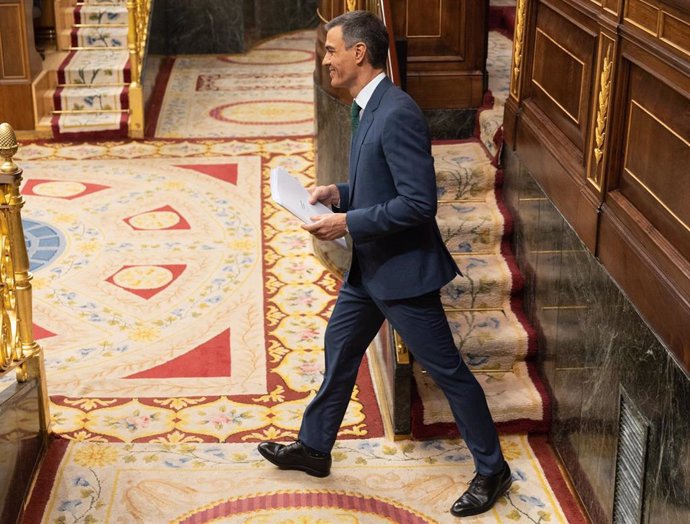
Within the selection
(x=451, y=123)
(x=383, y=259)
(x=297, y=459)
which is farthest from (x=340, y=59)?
(x=451, y=123)

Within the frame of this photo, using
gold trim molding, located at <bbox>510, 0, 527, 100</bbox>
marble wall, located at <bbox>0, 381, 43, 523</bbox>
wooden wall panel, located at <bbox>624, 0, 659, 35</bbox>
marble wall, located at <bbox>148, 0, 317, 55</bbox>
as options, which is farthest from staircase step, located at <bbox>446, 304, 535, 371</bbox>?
marble wall, located at <bbox>148, 0, 317, 55</bbox>

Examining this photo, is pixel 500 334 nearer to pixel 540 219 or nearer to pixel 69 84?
pixel 540 219

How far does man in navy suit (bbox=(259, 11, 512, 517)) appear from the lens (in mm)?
3969

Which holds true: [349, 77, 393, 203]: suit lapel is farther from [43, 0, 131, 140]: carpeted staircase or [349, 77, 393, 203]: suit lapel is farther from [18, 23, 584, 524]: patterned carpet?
[43, 0, 131, 140]: carpeted staircase

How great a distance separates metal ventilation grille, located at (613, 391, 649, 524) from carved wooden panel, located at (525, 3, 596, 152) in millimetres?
1191

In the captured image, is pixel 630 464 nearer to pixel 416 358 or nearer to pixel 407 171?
pixel 416 358

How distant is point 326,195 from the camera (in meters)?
4.36

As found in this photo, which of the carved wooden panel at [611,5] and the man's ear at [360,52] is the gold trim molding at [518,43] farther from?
the man's ear at [360,52]

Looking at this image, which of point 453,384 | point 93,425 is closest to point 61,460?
point 93,425

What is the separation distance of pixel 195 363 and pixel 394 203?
2.15m

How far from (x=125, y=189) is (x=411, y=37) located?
2.79 meters

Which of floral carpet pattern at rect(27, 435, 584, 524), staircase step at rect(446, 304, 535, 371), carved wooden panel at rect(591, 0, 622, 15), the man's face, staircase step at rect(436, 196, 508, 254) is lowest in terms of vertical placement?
floral carpet pattern at rect(27, 435, 584, 524)

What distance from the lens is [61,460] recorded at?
15.9 ft

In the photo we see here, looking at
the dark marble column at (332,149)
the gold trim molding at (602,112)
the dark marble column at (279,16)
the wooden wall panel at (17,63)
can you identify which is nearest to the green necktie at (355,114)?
the gold trim molding at (602,112)
